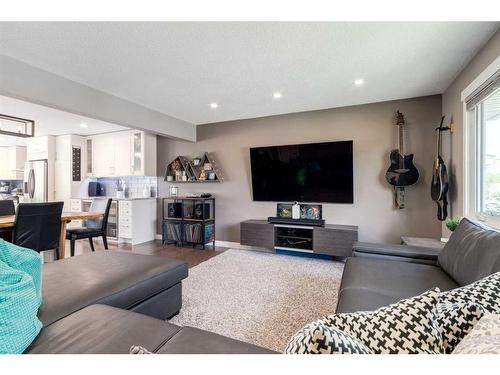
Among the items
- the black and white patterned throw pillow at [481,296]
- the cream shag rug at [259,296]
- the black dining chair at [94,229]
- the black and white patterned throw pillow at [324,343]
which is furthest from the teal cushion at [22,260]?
the black dining chair at [94,229]

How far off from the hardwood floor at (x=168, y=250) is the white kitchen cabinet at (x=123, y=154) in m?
1.49

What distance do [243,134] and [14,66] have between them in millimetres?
2995

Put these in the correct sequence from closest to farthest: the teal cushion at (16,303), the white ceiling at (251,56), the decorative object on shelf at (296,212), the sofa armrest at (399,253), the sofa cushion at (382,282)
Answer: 1. the teal cushion at (16,303)
2. the sofa cushion at (382,282)
3. the white ceiling at (251,56)
4. the sofa armrest at (399,253)
5. the decorative object on shelf at (296,212)

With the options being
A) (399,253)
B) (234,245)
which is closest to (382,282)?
(399,253)

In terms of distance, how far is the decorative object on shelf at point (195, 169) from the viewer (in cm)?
447

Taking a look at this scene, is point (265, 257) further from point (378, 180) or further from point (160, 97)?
point (160, 97)

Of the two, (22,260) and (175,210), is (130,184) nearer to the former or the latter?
(175,210)

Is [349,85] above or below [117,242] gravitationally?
above

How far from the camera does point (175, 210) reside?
4598mm

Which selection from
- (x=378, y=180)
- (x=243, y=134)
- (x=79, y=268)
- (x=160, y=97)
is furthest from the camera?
(x=243, y=134)

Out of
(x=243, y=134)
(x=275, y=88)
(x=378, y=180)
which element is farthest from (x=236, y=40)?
(x=378, y=180)

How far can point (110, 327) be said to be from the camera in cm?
106

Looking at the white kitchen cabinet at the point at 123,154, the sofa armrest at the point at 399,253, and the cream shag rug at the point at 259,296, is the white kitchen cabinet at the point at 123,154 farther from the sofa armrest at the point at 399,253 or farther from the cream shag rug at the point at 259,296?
the sofa armrest at the point at 399,253
